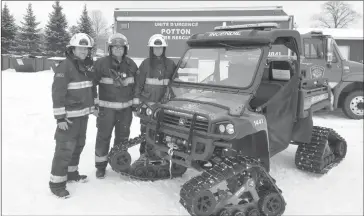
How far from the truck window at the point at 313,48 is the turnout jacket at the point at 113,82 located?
636 centimetres

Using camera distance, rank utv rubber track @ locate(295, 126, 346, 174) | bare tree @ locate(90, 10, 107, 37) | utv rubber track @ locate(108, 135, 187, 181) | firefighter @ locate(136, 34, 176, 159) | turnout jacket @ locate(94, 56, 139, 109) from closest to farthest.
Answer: utv rubber track @ locate(108, 135, 187, 181) → turnout jacket @ locate(94, 56, 139, 109) → firefighter @ locate(136, 34, 176, 159) → utv rubber track @ locate(295, 126, 346, 174) → bare tree @ locate(90, 10, 107, 37)

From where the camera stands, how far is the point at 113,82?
215 inches

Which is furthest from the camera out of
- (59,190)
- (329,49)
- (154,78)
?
(329,49)

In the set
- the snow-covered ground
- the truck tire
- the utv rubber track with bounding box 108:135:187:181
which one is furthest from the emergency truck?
the utv rubber track with bounding box 108:135:187:181

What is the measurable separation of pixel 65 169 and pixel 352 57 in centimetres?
2567

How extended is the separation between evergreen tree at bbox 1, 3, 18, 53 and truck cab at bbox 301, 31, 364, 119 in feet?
114

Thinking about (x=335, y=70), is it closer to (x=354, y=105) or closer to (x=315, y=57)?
(x=315, y=57)

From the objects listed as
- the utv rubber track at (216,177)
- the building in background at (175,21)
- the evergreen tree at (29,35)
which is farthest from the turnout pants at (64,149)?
the evergreen tree at (29,35)

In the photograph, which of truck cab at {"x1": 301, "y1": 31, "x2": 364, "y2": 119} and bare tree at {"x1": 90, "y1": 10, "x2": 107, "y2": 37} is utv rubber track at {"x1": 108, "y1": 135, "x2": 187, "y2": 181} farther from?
bare tree at {"x1": 90, "y1": 10, "x2": 107, "y2": 37}

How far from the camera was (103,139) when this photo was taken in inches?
220

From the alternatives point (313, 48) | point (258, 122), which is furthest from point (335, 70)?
point (258, 122)

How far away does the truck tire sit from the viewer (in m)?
10.5

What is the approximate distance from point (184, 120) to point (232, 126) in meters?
0.65

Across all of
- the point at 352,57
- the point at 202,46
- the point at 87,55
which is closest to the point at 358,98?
the point at 202,46
